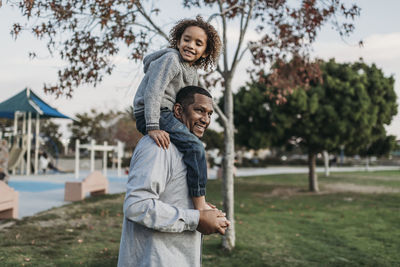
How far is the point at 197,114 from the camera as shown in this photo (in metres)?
1.89

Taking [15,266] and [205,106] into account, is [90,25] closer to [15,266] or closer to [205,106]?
[15,266]

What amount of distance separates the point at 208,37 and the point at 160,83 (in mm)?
401

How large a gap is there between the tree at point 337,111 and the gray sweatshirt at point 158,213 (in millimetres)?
12374

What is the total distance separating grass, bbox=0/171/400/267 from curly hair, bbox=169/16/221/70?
13.8ft

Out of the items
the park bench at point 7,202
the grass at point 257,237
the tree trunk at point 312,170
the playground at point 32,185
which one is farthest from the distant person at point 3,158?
the tree trunk at point 312,170

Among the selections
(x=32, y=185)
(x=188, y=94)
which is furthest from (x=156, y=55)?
(x=32, y=185)

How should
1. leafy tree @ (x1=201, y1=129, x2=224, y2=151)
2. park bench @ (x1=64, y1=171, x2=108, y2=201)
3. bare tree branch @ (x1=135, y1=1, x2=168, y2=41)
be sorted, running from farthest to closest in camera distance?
leafy tree @ (x1=201, y1=129, x2=224, y2=151) < park bench @ (x1=64, y1=171, x2=108, y2=201) < bare tree branch @ (x1=135, y1=1, x2=168, y2=41)

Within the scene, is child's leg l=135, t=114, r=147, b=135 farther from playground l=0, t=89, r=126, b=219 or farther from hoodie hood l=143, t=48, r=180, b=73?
playground l=0, t=89, r=126, b=219

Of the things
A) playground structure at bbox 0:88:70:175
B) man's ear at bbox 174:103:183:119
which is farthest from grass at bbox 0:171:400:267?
playground structure at bbox 0:88:70:175

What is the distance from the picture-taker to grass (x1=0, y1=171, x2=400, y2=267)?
19.4 ft

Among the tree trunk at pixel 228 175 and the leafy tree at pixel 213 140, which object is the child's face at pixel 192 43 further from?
the leafy tree at pixel 213 140

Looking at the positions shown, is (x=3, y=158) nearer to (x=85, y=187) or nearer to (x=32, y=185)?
(x=85, y=187)

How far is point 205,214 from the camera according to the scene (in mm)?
1730

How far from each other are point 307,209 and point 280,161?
38443 millimetres
